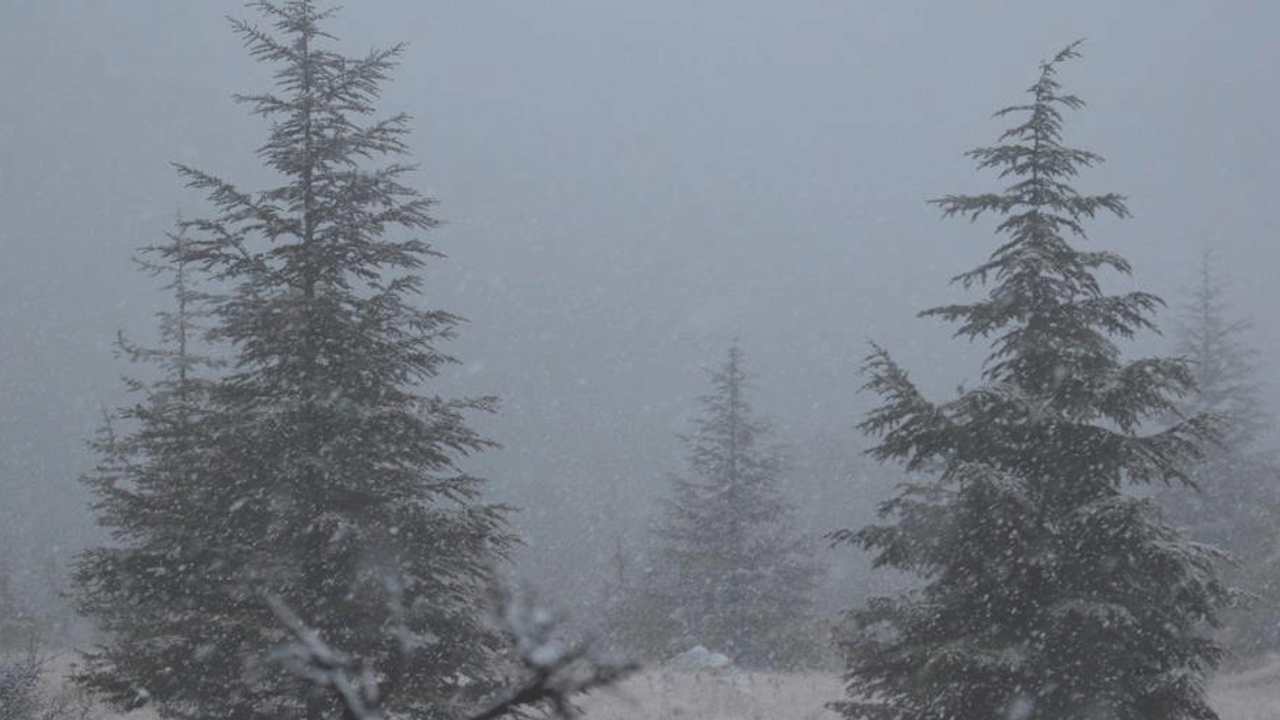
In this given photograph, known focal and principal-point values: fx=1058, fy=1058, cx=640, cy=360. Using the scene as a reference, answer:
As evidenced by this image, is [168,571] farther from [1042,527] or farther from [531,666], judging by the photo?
[531,666]

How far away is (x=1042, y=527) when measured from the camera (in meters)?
8.12

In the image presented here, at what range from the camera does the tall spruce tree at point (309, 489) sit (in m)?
8.69

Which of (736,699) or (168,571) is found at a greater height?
(168,571)

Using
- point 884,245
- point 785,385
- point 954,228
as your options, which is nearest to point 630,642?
point 785,385

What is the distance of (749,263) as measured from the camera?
14875 cm

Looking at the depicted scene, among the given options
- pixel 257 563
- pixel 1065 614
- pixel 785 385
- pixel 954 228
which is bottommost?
pixel 1065 614

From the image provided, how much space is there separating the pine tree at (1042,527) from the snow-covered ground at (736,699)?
532cm

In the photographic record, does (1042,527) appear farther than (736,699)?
No

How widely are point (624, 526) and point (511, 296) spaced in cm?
6191

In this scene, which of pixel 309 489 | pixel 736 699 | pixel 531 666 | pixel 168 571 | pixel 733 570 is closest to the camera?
pixel 531 666

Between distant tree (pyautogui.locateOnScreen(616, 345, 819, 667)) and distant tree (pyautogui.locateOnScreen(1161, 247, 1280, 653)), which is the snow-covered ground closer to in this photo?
distant tree (pyautogui.locateOnScreen(1161, 247, 1280, 653))

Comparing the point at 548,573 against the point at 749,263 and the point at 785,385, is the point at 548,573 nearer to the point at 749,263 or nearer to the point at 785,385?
the point at 785,385

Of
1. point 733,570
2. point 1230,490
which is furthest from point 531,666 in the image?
point 1230,490

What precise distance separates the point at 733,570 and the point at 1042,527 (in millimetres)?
18872
